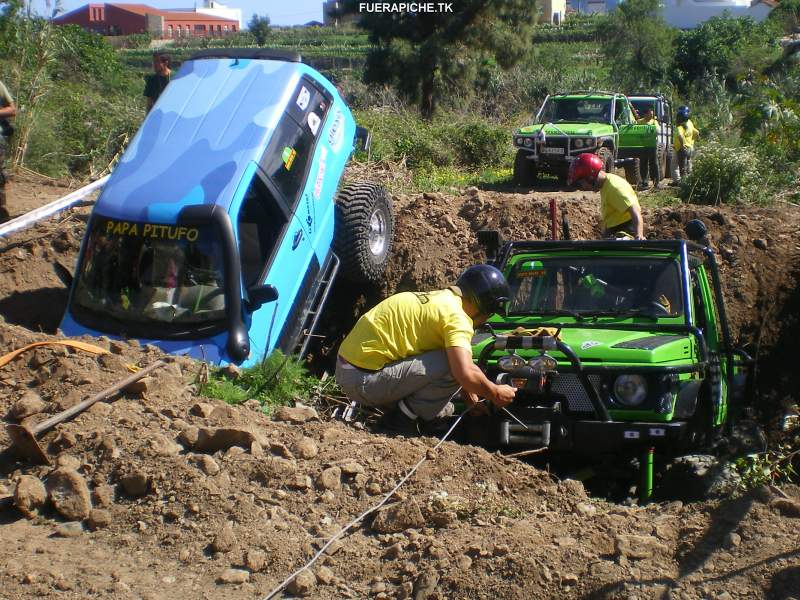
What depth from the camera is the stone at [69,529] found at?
4855 mm

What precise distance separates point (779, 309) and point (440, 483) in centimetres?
667

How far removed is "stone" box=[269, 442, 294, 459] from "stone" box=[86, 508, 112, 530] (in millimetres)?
960

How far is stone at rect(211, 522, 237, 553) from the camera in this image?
4684mm

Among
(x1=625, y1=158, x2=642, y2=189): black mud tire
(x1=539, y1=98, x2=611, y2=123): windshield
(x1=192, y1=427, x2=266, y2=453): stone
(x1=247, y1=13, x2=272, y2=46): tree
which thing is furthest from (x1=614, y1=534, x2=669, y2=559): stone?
(x1=247, y1=13, x2=272, y2=46): tree

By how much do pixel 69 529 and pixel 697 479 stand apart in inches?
151

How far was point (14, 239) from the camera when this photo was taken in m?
10.6

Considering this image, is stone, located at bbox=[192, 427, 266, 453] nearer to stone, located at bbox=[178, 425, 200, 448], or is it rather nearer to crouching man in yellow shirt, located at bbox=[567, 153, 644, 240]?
stone, located at bbox=[178, 425, 200, 448]

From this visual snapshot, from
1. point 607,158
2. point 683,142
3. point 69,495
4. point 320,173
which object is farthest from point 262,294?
point 683,142

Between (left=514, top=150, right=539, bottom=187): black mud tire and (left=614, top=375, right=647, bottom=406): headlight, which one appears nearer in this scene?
Result: (left=614, top=375, right=647, bottom=406): headlight

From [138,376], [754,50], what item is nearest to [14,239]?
[138,376]

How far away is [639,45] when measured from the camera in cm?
4112

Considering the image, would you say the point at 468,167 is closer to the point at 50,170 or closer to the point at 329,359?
the point at 50,170

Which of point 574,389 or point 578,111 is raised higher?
point 578,111

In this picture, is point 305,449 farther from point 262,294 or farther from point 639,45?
point 639,45
